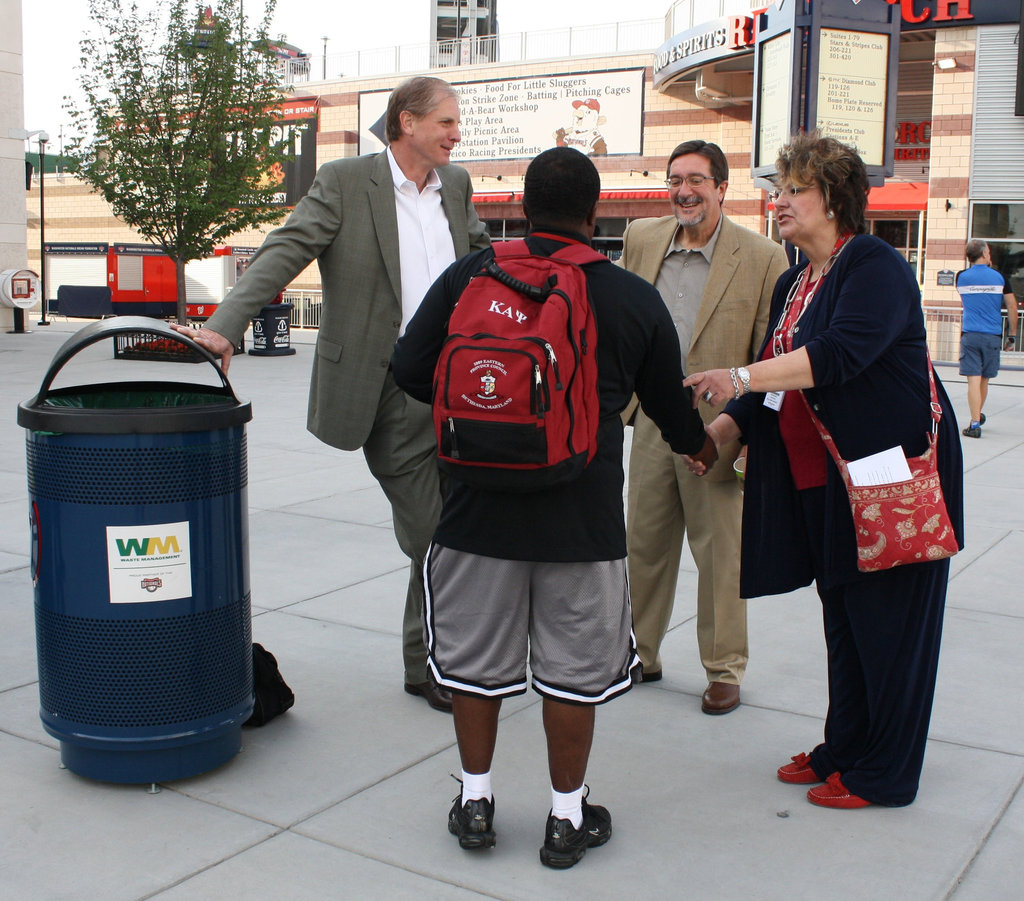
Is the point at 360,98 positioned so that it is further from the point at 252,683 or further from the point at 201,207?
the point at 252,683

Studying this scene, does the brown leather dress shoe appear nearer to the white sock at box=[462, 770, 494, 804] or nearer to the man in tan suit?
the man in tan suit

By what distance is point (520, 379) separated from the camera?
8.32 feet

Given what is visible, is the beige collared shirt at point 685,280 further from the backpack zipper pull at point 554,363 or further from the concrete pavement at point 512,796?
the backpack zipper pull at point 554,363

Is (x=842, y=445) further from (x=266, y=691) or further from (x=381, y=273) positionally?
(x=266, y=691)

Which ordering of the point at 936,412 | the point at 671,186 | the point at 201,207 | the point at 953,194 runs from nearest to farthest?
the point at 936,412
the point at 671,186
the point at 201,207
the point at 953,194

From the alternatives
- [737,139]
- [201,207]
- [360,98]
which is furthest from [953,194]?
[360,98]

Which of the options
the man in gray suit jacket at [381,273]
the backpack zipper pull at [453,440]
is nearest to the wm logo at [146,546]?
the man in gray suit jacket at [381,273]

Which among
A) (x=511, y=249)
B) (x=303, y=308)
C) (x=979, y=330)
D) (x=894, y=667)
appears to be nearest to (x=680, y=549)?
(x=894, y=667)

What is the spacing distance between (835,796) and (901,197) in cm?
2363

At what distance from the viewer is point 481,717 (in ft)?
9.86

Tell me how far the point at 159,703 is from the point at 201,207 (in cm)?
1908

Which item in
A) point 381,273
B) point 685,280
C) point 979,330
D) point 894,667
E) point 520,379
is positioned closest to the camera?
point 520,379

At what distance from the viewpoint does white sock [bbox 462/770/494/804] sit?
10.0 feet

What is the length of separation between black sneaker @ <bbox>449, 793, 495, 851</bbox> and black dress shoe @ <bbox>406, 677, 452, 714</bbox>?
0.90 meters
